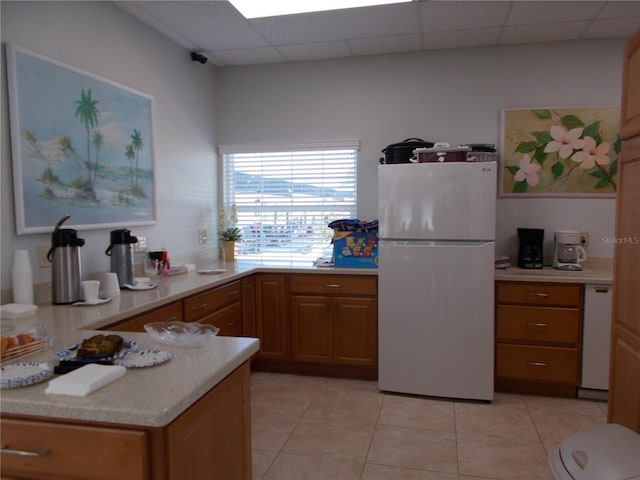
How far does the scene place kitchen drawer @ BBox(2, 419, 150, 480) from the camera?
40.6 inches

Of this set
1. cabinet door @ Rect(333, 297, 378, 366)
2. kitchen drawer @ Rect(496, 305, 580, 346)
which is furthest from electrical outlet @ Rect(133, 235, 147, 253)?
kitchen drawer @ Rect(496, 305, 580, 346)

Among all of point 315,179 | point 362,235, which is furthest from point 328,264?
point 315,179

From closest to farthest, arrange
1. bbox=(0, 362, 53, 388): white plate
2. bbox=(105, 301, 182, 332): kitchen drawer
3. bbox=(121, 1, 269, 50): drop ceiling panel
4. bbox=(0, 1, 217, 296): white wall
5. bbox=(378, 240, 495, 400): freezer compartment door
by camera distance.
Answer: bbox=(0, 362, 53, 388): white plate → bbox=(105, 301, 182, 332): kitchen drawer → bbox=(0, 1, 217, 296): white wall → bbox=(121, 1, 269, 50): drop ceiling panel → bbox=(378, 240, 495, 400): freezer compartment door

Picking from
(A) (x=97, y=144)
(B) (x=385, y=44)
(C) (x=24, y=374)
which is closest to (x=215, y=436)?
(C) (x=24, y=374)

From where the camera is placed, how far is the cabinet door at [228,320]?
2.85m

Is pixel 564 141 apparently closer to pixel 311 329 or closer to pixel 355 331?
pixel 355 331

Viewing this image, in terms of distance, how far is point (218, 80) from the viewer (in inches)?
160

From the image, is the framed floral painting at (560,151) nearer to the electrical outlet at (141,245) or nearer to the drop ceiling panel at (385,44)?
the drop ceiling panel at (385,44)

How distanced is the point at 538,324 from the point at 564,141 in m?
1.45

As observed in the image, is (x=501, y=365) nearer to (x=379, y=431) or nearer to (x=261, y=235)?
(x=379, y=431)

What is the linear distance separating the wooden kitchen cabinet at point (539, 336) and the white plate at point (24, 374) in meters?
2.75

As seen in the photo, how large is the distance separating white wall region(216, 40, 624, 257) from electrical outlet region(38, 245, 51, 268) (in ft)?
7.06

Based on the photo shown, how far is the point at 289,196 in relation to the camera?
13.3ft

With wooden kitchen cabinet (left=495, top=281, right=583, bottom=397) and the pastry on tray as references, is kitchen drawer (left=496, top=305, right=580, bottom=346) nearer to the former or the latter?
wooden kitchen cabinet (left=495, top=281, right=583, bottom=397)
